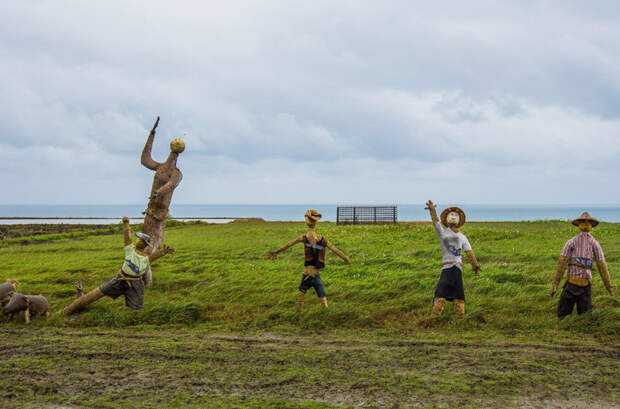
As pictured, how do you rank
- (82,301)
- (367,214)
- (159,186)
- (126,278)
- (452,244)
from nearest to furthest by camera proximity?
(452,244)
(126,278)
(82,301)
(159,186)
(367,214)

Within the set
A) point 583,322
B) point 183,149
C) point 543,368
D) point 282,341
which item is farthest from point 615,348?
point 183,149

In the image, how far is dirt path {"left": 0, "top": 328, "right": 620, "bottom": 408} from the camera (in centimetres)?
440

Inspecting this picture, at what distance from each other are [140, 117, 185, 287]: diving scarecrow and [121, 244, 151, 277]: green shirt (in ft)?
5.41

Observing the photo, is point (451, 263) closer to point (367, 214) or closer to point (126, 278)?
point (126, 278)

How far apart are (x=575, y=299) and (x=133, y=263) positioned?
755 centimetres

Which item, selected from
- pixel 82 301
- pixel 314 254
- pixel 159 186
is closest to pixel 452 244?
pixel 314 254

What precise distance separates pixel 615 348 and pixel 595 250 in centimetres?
171

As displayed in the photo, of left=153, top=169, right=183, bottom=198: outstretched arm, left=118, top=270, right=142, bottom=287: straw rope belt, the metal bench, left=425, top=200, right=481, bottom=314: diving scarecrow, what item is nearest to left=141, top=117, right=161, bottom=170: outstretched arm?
left=153, top=169, right=183, bottom=198: outstretched arm

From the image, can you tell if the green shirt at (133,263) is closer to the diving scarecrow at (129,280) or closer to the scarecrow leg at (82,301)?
the diving scarecrow at (129,280)

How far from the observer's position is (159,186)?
9406 mm

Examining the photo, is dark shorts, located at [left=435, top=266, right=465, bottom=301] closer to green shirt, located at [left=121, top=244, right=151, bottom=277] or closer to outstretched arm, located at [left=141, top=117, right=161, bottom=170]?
green shirt, located at [left=121, top=244, right=151, bottom=277]

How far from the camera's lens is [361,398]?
4418mm

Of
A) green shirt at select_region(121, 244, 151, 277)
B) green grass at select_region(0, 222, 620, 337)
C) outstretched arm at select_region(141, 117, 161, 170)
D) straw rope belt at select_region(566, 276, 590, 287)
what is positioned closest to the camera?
straw rope belt at select_region(566, 276, 590, 287)

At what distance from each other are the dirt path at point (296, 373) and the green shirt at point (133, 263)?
3.99ft
